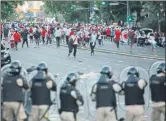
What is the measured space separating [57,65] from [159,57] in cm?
679

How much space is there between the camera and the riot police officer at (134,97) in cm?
1298

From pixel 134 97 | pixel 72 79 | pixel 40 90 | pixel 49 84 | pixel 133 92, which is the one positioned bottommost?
pixel 134 97

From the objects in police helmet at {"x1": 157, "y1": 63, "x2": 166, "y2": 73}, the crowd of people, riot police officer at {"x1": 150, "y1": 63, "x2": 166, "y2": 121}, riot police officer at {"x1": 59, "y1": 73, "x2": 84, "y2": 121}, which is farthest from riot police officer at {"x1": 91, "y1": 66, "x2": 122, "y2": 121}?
police helmet at {"x1": 157, "y1": 63, "x2": 166, "y2": 73}

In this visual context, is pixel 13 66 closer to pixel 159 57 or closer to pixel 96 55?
pixel 159 57

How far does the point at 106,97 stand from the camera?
42.2ft

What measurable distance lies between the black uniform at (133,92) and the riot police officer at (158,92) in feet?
1.84

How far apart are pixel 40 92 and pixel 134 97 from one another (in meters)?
2.19

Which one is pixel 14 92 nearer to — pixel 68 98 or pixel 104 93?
pixel 68 98

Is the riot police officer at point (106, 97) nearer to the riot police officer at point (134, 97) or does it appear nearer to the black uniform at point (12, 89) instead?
the riot police officer at point (134, 97)

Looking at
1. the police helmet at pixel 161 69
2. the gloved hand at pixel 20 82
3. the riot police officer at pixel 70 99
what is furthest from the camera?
the police helmet at pixel 161 69

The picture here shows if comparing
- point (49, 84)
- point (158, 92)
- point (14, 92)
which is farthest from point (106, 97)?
point (14, 92)

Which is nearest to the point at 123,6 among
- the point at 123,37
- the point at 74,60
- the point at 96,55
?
the point at 123,37

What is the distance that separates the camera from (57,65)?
26609 millimetres

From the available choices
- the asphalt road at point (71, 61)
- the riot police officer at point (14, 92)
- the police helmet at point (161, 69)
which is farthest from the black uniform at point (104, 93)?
the asphalt road at point (71, 61)
